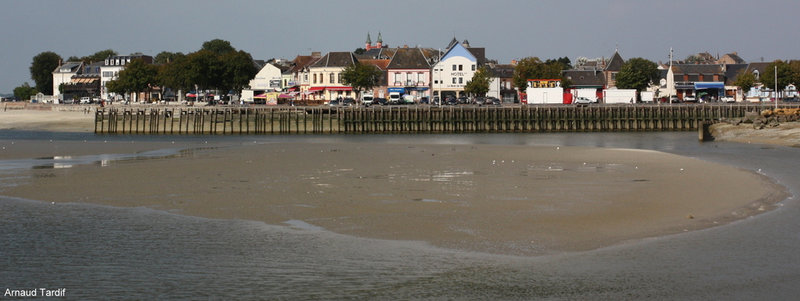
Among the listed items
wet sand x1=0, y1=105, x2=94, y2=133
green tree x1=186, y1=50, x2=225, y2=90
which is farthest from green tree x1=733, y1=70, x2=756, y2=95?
wet sand x1=0, y1=105, x2=94, y2=133

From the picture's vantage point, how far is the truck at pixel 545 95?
85.9 m

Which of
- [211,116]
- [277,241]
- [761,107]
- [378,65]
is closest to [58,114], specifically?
[211,116]

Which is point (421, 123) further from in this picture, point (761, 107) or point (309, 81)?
point (309, 81)

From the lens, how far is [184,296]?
1241cm

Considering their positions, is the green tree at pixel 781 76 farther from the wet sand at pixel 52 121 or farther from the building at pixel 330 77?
the wet sand at pixel 52 121

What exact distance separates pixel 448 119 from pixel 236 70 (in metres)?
43.6

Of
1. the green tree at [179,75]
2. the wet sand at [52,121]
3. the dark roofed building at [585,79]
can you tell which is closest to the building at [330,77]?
the green tree at [179,75]

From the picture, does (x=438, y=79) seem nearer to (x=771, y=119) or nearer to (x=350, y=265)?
(x=771, y=119)

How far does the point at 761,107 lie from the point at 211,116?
52.0 metres

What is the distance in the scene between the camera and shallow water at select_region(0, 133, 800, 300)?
12664 millimetres

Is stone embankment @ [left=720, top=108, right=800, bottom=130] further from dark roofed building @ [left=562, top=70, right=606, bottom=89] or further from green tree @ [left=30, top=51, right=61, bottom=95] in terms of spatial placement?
green tree @ [left=30, top=51, right=61, bottom=95]

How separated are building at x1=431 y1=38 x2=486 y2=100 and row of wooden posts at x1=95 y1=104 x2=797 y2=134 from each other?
3086 cm

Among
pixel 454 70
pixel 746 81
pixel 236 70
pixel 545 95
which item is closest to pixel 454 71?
pixel 454 70

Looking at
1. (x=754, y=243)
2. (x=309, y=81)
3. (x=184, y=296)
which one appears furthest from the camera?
(x=309, y=81)
